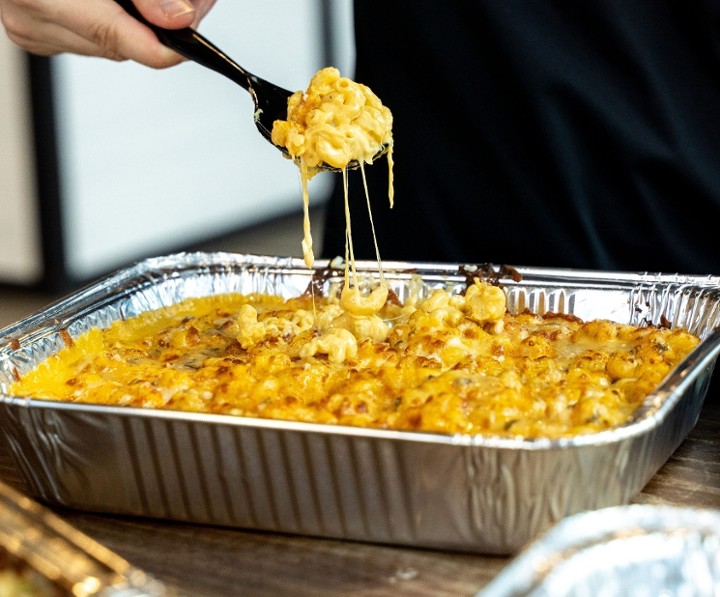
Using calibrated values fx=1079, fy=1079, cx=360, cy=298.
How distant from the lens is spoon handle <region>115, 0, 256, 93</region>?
240 centimetres

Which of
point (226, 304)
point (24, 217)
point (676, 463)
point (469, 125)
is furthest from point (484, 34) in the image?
point (24, 217)

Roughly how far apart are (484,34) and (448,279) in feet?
2.02

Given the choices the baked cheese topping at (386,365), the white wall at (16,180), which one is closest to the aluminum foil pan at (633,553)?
the baked cheese topping at (386,365)

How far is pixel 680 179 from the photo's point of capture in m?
2.54

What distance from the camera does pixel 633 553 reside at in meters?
1.25

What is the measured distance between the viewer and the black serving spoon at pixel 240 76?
241cm

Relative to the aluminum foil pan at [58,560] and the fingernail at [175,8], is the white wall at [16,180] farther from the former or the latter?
the aluminum foil pan at [58,560]

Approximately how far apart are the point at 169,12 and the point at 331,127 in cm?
49

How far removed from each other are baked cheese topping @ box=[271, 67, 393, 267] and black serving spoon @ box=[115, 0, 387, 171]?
0.07m

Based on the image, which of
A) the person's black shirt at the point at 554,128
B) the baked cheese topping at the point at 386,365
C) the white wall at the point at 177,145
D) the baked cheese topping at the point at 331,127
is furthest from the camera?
the white wall at the point at 177,145

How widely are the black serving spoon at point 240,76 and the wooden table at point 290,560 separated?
3.12ft

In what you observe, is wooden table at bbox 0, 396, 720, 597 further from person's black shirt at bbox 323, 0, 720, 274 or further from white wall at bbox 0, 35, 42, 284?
white wall at bbox 0, 35, 42, 284

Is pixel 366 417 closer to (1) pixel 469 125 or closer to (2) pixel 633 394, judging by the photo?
(2) pixel 633 394

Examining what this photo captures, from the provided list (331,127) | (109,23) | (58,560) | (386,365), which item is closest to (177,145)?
(109,23)
